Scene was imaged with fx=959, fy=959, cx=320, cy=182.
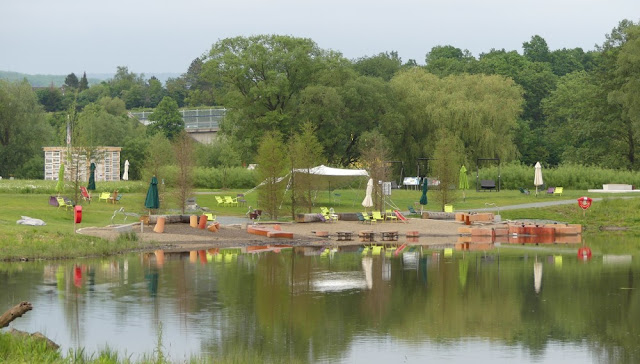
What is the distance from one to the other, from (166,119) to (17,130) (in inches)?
866

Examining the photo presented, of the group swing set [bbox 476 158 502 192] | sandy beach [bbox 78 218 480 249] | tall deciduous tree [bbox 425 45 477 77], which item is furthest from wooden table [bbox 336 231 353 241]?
tall deciduous tree [bbox 425 45 477 77]

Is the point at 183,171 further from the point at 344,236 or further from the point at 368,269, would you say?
the point at 368,269

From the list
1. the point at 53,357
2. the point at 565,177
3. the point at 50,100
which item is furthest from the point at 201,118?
the point at 53,357

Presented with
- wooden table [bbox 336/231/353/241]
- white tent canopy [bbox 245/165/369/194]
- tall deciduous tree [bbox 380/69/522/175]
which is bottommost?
wooden table [bbox 336/231/353/241]

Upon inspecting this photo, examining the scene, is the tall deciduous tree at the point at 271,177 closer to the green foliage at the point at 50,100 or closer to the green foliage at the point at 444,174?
the green foliage at the point at 444,174

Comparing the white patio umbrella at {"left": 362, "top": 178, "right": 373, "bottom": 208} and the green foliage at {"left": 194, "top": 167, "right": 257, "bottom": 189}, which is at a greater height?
the green foliage at {"left": 194, "top": 167, "right": 257, "bottom": 189}

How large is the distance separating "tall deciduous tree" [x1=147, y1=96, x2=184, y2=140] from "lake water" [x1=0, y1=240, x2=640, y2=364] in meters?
71.8

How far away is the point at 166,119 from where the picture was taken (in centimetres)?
10738

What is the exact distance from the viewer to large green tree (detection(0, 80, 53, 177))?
286 ft

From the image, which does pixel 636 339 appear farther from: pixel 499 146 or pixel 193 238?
pixel 499 146

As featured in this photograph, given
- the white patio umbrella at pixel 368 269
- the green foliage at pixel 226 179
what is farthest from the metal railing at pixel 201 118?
the white patio umbrella at pixel 368 269

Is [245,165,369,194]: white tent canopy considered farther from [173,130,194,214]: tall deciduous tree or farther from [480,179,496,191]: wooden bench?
[480,179,496,191]: wooden bench

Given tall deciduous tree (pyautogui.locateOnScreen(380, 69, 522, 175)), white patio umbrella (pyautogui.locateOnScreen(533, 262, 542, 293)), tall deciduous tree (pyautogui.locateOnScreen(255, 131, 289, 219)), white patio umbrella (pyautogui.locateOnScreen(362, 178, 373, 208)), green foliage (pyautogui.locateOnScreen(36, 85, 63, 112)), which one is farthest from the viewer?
green foliage (pyautogui.locateOnScreen(36, 85, 63, 112))

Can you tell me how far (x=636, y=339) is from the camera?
20750 mm
